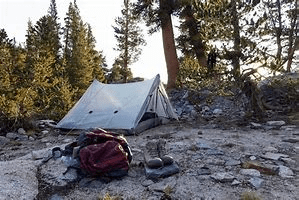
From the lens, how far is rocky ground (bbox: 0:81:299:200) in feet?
15.1

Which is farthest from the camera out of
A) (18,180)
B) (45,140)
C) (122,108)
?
(122,108)

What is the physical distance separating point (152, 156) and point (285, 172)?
8.22 feet

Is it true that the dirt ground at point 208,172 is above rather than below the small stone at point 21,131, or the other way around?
below

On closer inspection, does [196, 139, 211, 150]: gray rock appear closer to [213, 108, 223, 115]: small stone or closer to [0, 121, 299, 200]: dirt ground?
[0, 121, 299, 200]: dirt ground

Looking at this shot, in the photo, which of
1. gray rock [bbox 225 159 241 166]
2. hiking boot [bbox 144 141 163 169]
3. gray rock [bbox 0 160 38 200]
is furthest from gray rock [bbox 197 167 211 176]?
gray rock [bbox 0 160 38 200]

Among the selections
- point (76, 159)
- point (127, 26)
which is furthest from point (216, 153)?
point (127, 26)

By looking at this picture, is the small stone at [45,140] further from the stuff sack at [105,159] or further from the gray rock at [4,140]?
the stuff sack at [105,159]

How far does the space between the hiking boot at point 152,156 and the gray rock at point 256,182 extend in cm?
153

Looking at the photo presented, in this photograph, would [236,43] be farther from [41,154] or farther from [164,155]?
[41,154]

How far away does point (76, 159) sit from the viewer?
550cm

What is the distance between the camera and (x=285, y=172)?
5215mm

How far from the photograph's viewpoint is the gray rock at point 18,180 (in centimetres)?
453

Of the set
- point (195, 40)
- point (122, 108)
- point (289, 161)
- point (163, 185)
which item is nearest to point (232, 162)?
point (289, 161)

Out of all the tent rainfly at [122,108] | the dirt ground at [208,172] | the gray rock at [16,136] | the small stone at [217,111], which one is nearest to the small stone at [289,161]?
the dirt ground at [208,172]
